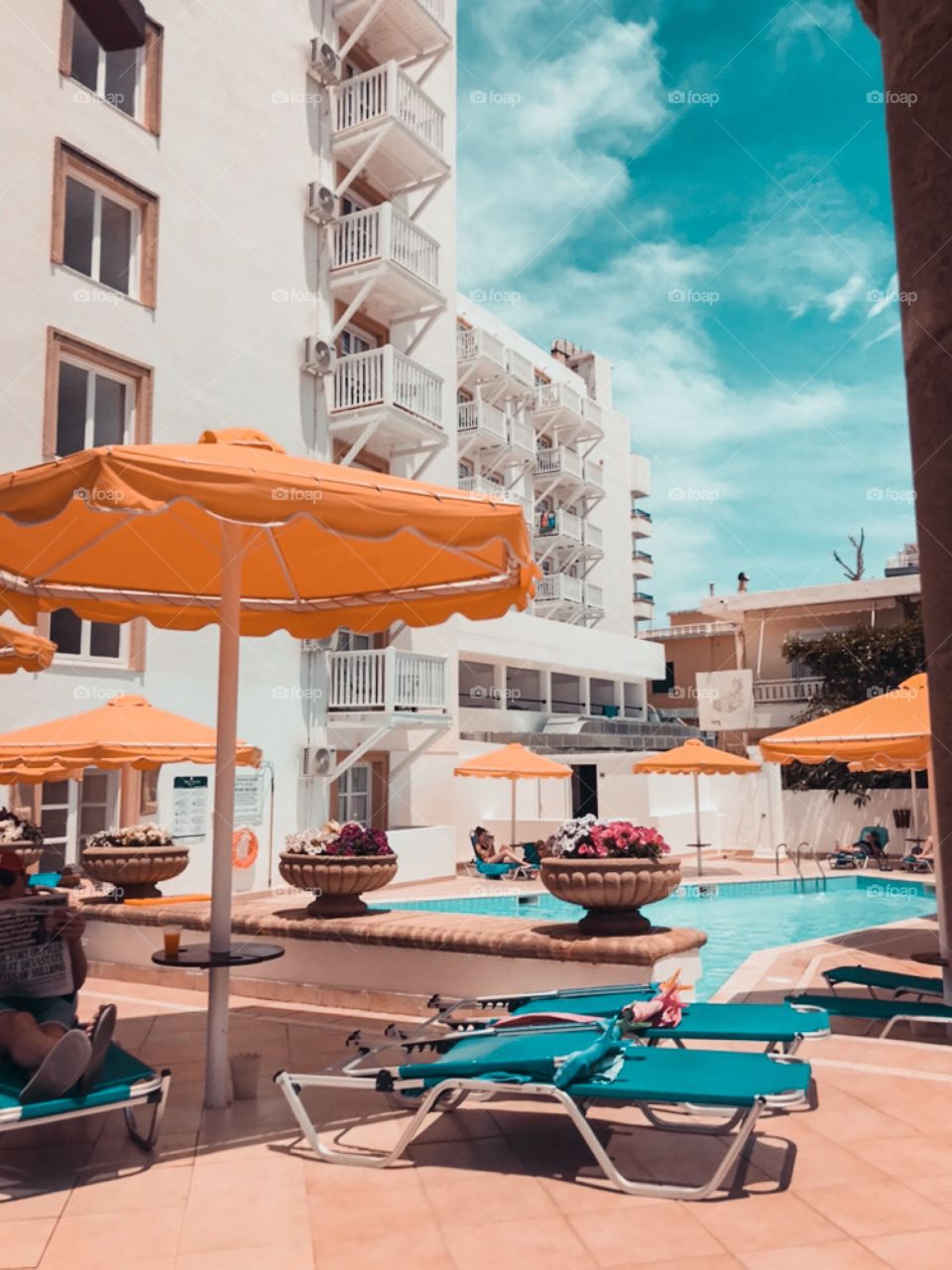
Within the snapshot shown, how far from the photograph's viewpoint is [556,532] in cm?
3738

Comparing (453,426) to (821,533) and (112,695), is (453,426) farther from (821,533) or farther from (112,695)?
(821,533)

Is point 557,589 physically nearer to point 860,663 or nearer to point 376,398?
point 860,663

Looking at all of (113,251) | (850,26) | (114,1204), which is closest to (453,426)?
(113,251)

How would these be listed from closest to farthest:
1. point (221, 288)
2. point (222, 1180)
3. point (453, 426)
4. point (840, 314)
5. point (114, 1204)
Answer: point (114, 1204) → point (222, 1180) → point (221, 288) → point (453, 426) → point (840, 314)

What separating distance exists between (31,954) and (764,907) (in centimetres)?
1439

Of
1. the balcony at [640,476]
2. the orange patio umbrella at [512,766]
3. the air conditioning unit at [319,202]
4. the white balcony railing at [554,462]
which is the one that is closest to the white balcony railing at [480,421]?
the white balcony railing at [554,462]

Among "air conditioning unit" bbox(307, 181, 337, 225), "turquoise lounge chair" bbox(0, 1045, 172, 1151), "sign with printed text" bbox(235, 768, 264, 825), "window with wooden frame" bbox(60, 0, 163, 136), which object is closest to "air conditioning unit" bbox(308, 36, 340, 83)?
"air conditioning unit" bbox(307, 181, 337, 225)

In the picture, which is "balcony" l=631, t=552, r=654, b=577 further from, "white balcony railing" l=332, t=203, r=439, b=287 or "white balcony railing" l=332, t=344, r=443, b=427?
"white balcony railing" l=332, t=344, r=443, b=427

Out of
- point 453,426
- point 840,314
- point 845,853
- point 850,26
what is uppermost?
point 840,314

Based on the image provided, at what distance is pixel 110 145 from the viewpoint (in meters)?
14.6

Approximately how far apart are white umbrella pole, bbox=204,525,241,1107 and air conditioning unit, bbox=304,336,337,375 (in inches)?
527

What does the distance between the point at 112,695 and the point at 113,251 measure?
6625 millimetres

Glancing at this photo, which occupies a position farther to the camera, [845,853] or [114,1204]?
[845,853]

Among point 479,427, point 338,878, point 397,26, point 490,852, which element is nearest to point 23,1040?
point 338,878
